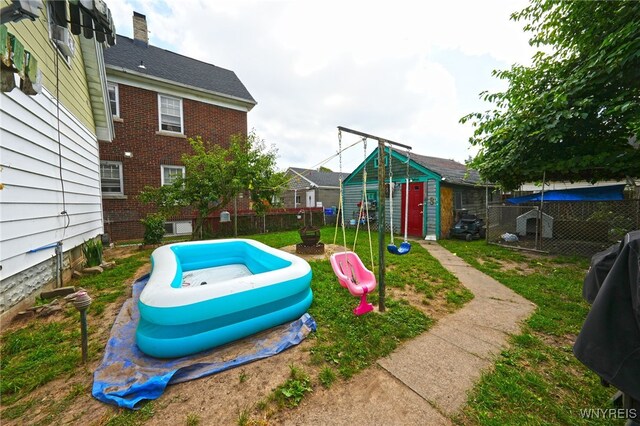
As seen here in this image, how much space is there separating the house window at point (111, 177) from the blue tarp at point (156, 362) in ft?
28.2

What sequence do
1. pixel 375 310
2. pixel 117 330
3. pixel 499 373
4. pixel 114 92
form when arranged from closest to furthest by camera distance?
pixel 499 373 < pixel 117 330 < pixel 375 310 < pixel 114 92

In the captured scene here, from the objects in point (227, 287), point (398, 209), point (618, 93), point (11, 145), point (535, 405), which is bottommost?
point (535, 405)

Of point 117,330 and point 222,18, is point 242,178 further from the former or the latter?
point 117,330

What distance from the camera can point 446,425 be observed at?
183cm

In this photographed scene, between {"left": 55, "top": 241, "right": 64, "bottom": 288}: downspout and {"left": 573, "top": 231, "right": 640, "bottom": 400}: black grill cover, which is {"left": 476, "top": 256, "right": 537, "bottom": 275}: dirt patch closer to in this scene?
{"left": 573, "top": 231, "right": 640, "bottom": 400}: black grill cover

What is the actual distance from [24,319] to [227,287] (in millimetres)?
3161

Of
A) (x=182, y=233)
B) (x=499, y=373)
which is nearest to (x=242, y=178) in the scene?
(x=182, y=233)

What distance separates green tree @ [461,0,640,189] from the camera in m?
5.04

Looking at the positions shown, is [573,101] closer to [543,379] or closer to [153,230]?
[543,379]

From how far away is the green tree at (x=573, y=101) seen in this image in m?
5.04

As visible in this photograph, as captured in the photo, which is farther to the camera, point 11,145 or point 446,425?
point 11,145

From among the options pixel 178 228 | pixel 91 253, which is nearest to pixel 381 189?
pixel 91 253

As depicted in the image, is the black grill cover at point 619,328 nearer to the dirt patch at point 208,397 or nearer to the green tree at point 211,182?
the dirt patch at point 208,397

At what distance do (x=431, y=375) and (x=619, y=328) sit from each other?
1.52 metres
